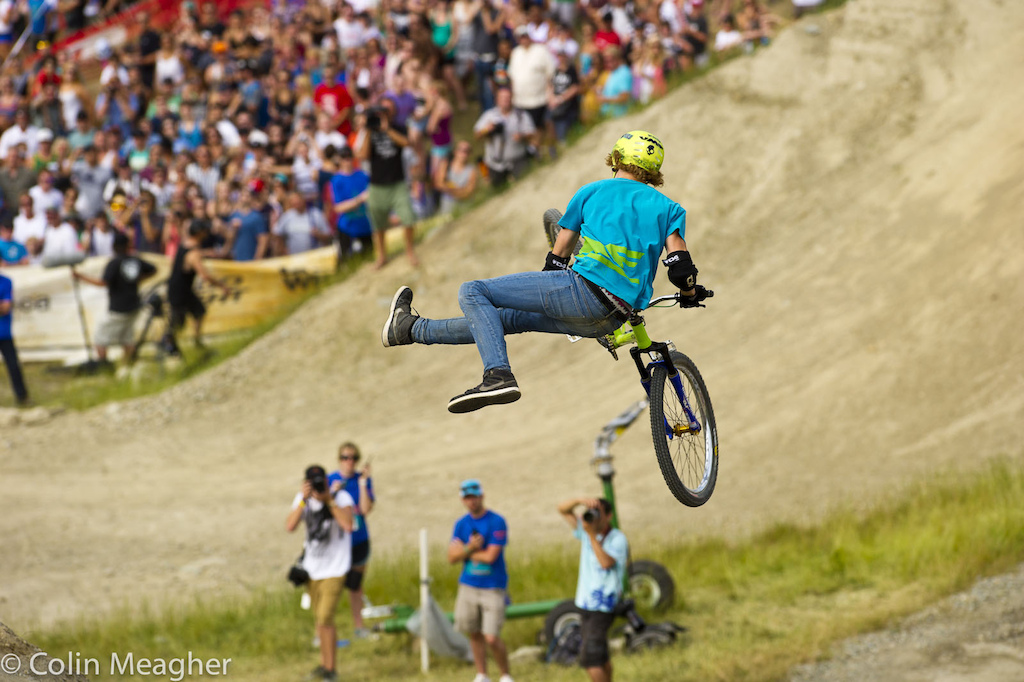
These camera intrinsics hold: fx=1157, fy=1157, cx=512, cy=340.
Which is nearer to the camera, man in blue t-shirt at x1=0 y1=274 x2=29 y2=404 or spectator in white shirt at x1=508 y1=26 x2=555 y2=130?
man in blue t-shirt at x1=0 y1=274 x2=29 y2=404

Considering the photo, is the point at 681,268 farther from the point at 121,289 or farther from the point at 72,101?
the point at 72,101

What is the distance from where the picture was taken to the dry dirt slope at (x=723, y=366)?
1681 cm

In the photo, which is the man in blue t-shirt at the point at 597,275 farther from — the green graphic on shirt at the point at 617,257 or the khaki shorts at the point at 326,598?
the khaki shorts at the point at 326,598

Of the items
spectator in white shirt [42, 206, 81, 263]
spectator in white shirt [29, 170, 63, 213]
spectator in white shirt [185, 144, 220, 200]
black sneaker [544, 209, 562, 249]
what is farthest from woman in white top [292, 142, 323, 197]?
black sneaker [544, 209, 562, 249]

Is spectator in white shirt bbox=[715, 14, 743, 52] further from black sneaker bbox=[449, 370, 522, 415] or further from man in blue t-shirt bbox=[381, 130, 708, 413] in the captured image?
black sneaker bbox=[449, 370, 522, 415]

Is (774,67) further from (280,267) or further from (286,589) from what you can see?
(286,589)

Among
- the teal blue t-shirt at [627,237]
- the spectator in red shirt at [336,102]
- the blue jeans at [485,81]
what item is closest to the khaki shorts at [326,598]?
the teal blue t-shirt at [627,237]

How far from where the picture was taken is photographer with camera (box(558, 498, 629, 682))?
11539mm

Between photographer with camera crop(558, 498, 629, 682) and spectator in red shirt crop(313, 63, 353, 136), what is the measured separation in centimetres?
1115

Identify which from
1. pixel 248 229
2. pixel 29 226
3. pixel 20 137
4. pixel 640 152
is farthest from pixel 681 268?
pixel 20 137

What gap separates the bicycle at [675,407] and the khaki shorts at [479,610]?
5050 mm

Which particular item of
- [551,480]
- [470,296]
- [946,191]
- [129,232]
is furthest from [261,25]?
[470,296]

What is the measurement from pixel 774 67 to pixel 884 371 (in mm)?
8410

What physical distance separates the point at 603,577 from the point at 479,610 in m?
1.51
